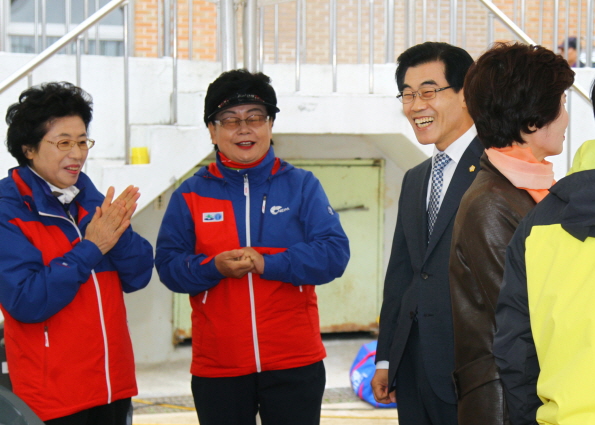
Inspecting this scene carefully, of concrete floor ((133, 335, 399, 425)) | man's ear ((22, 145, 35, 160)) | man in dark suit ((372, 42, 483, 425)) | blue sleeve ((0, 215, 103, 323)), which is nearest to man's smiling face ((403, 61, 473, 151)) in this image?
man in dark suit ((372, 42, 483, 425))

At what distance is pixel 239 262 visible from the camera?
2299mm

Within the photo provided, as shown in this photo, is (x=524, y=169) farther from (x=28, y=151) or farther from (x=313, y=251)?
(x=28, y=151)

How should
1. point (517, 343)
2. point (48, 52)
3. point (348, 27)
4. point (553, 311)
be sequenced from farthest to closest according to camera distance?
1. point (348, 27)
2. point (48, 52)
3. point (517, 343)
4. point (553, 311)

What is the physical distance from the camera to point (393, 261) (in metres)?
2.35

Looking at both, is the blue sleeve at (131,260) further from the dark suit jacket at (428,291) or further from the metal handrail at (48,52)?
the metal handrail at (48,52)

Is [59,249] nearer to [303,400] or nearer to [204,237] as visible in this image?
[204,237]

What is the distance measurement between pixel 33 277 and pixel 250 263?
26.7 inches

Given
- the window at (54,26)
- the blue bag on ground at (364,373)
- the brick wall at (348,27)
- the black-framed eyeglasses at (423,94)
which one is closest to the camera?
the black-framed eyeglasses at (423,94)

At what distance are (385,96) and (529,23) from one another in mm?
3888

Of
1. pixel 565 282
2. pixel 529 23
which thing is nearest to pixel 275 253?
pixel 565 282

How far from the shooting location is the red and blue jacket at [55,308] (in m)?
2.11

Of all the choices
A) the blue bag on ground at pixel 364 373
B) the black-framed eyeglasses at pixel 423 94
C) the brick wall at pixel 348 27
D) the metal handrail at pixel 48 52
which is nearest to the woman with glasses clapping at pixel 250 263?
the black-framed eyeglasses at pixel 423 94

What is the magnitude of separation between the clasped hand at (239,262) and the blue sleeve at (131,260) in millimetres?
290

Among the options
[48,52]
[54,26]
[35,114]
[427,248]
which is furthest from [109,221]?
[54,26]
